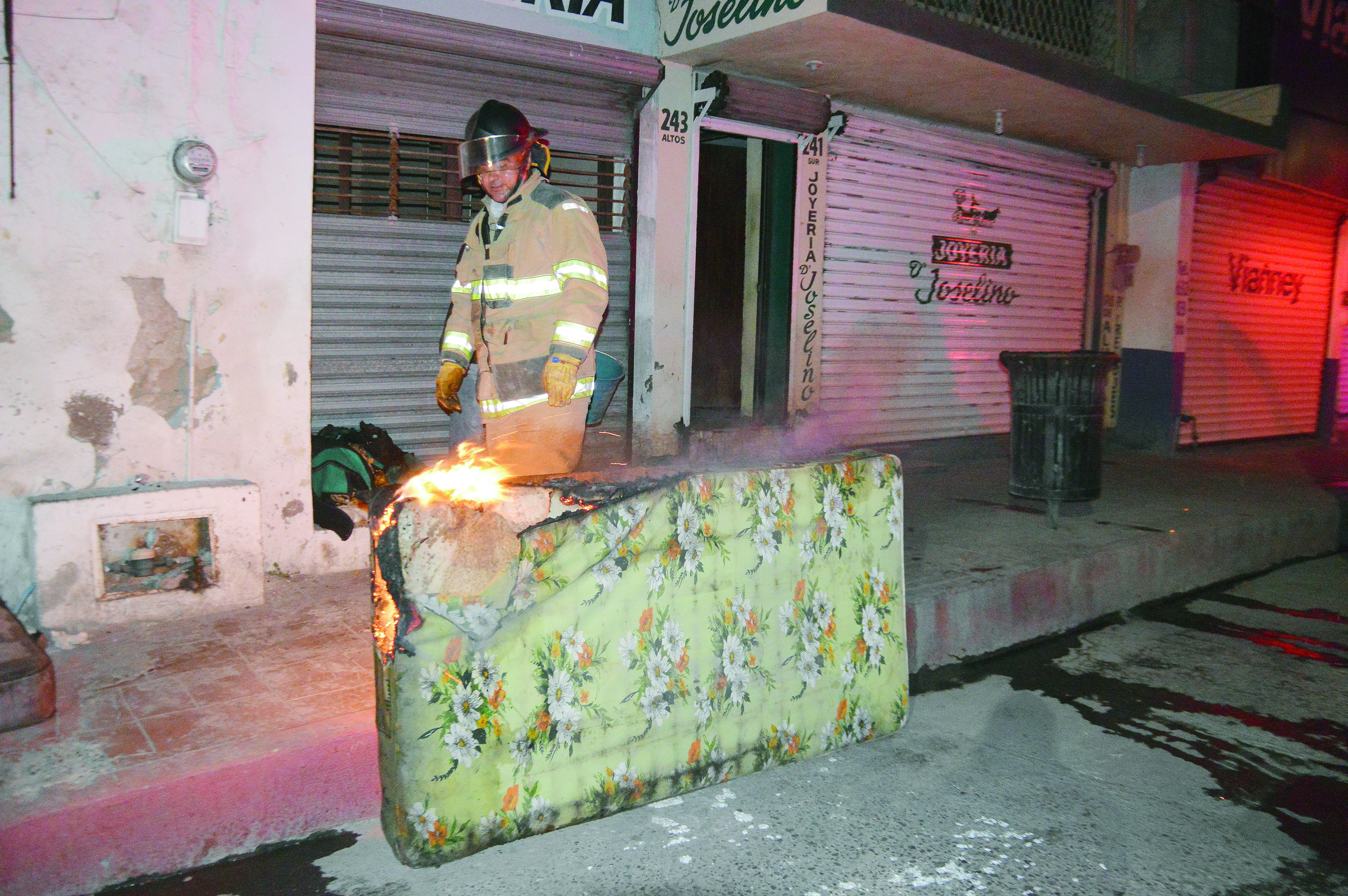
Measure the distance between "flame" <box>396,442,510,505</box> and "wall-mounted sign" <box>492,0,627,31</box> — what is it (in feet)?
16.3

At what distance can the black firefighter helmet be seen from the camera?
13.6 feet

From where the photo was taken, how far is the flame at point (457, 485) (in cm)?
269

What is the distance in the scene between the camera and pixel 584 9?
7254mm

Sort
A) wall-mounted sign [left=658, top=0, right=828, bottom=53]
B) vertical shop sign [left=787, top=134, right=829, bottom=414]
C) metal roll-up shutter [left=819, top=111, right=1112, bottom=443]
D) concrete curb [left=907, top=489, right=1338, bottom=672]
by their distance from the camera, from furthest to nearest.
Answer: metal roll-up shutter [left=819, top=111, right=1112, bottom=443]
vertical shop sign [left=787, top=134, right=829, bottom=414]
wall-mounted sign [left=658, top=0, right=828, bottom=53]
concrete curb [left=907, top=489, right=1338, bottom=672]

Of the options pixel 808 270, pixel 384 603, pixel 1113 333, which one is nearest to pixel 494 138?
pixel 384 603

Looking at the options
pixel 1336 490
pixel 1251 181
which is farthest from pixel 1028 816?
pixel 1251 181

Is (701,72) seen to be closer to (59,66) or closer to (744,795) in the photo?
(59,66)

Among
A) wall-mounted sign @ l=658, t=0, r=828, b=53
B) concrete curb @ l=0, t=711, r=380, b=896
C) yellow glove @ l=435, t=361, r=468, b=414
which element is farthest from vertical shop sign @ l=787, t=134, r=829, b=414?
concrete curb @ l=0, t=711, r=380, b=896

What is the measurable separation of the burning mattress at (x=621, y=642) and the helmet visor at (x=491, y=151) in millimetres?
1896

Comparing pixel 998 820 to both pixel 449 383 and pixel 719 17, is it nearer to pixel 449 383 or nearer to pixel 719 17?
pixel 449 383

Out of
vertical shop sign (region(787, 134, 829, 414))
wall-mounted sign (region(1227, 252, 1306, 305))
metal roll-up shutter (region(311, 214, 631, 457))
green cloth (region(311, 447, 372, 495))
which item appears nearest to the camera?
green cloth (region(311, 447, 372, 495))

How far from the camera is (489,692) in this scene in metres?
2.77

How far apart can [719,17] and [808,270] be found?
8.69 feet

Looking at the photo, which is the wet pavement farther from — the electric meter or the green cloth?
the electric meter
